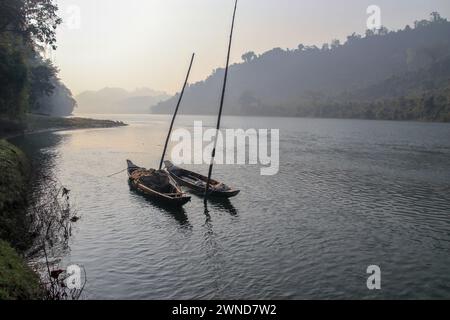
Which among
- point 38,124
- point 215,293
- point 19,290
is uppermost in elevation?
point 38,124

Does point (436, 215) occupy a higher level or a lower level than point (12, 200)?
lower

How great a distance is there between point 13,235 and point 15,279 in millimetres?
9139

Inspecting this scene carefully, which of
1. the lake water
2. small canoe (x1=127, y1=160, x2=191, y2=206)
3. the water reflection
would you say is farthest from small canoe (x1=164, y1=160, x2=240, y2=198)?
small canoe (x1=127, y1=160, x2=191, y2=206)

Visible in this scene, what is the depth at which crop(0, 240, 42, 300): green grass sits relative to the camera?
641 inches

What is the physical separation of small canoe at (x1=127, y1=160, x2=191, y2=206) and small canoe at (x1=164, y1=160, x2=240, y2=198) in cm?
337

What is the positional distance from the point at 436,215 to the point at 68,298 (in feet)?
108

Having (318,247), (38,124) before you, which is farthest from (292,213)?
(38,124)

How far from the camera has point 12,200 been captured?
29.9 meters

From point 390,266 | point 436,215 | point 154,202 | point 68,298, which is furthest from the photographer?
point 154,202

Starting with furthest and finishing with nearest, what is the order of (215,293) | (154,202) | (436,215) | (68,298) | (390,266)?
(154,202), (436,215), (390,266), (215,293), (68,298)

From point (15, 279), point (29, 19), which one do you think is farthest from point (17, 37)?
point (15, 279)

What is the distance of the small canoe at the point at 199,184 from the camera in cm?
Result: 4075

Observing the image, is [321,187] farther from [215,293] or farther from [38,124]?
[38,124]

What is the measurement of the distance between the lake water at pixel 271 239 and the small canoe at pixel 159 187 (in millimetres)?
1144
